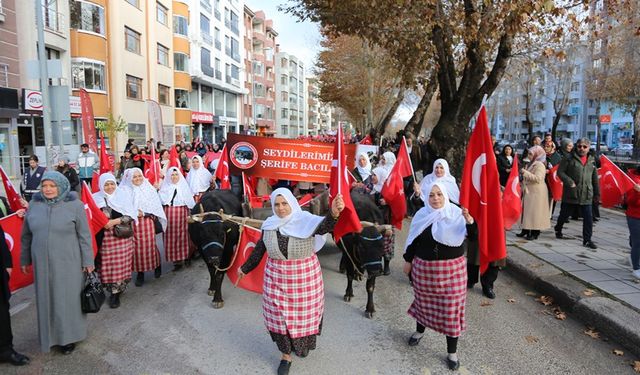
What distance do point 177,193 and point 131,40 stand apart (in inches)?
1056

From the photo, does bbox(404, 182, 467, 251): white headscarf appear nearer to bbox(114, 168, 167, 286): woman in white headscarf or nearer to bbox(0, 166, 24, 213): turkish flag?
bbox(114, 168, 167, 286): woman in white headscarf

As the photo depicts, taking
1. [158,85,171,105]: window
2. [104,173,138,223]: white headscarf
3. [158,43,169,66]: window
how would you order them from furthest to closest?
1. [158,85,171,105]: window
2. [158,43,169,66]: window
3. [104,173,138,223]: white headscarf

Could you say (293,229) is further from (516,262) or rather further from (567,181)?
(567,181)

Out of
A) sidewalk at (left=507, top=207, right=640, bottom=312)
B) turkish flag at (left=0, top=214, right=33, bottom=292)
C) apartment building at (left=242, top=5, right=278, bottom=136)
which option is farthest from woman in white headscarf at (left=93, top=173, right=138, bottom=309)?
apartment building at (left=242, top=5, right=278, bottom=136)

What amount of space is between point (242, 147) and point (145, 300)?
260cm

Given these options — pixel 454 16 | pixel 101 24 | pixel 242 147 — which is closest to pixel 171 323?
pixel 242 147

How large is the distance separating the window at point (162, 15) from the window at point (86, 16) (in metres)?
7.94

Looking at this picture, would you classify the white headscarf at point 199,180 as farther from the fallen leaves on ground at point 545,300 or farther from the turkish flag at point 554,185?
the turkish flag at point 554,185

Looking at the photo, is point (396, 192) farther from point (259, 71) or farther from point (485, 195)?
point (259, 71)

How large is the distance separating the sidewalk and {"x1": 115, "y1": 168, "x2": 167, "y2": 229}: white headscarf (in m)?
5.83

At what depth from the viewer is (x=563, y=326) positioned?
17.1 ft

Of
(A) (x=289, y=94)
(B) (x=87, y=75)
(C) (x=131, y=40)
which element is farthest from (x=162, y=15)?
(A) (x=289, y=94)

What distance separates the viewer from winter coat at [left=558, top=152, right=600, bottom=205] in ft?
26.7

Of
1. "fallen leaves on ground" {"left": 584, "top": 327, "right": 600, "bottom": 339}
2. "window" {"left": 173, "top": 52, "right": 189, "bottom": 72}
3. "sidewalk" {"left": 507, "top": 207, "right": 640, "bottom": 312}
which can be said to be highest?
"window" {"left": 173, "top": 52, "right": 189, "bottom": 72}
